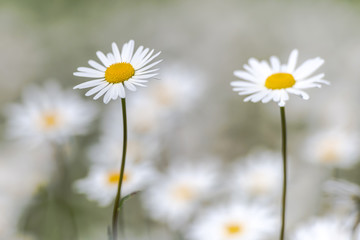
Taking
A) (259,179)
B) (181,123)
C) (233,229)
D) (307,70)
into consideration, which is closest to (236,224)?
Answer: (233,229)

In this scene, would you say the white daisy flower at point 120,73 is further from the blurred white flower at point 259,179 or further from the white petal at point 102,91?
the blurred white flower at point 259,179

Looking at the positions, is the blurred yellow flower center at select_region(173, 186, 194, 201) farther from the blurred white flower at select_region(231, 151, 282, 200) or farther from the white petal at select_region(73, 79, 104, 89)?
the white petal at select_region(73, 79, 104, 89)

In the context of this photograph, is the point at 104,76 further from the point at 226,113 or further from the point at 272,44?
the point at 272,44

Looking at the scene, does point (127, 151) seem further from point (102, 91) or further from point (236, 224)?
point (102, 91)

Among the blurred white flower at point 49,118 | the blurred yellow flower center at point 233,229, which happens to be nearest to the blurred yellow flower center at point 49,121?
the blurred white flower at point 49,118

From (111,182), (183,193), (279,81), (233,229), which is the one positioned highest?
(279,81)

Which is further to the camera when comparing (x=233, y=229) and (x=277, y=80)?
(x=233, y=229)

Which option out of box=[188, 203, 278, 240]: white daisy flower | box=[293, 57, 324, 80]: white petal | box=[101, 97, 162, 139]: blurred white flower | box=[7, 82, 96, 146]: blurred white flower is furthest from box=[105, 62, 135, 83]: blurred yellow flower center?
box=[101, 97, 162, 139]: blurred white flower
